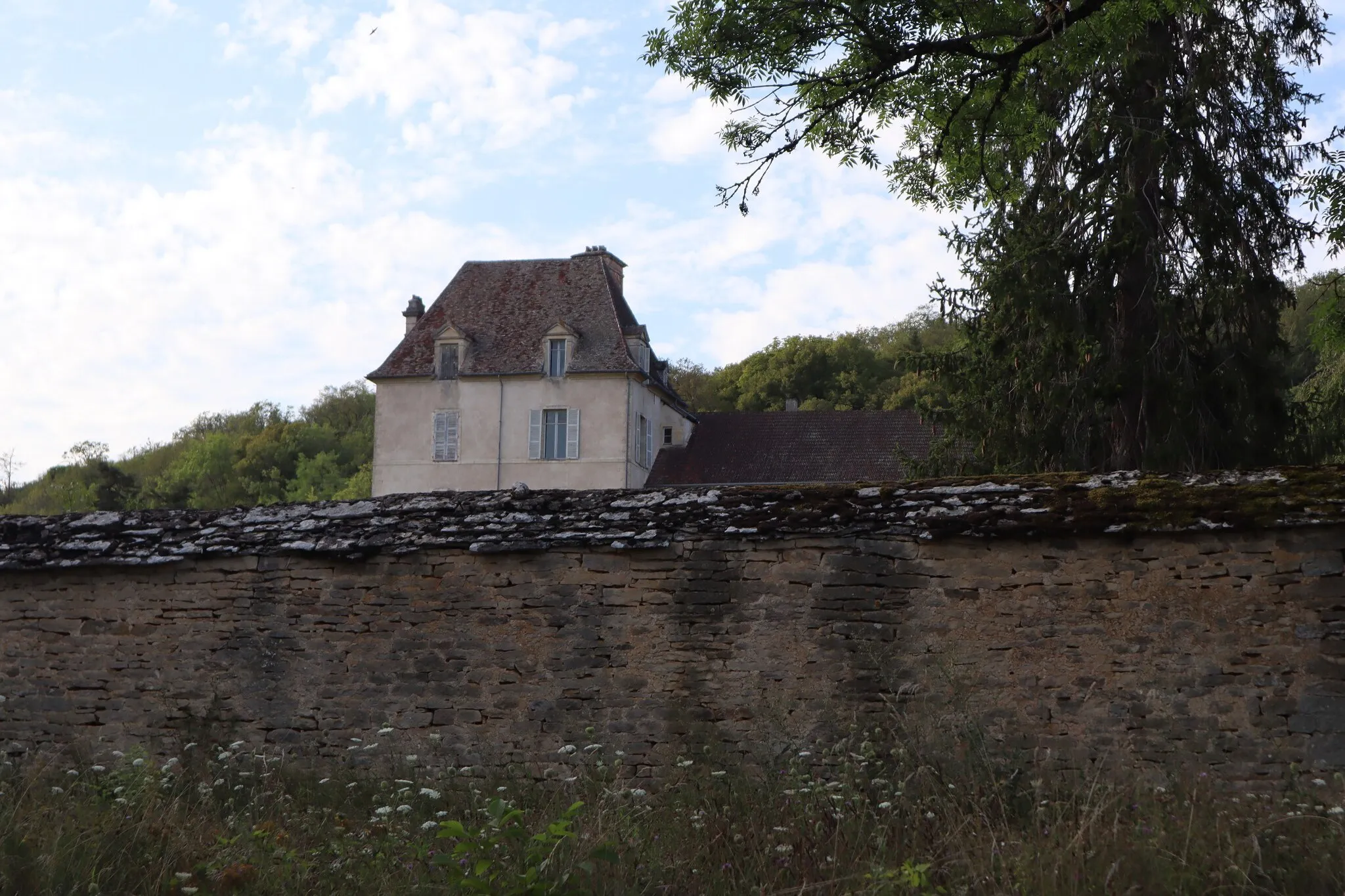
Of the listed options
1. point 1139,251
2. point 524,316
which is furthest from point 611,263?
point 1139,251

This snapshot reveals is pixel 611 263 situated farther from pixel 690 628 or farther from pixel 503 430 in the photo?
pixel 690 628

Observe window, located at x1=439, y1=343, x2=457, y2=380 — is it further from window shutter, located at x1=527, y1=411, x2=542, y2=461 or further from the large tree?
the large tree

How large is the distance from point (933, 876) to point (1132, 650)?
2.59 meters

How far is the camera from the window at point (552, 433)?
37062 millimetres

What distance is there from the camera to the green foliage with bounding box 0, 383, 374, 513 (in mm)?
58188

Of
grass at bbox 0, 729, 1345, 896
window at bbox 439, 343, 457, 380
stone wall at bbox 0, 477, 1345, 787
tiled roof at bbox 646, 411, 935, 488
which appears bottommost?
grass at bbox 0, 729, 1345, 896

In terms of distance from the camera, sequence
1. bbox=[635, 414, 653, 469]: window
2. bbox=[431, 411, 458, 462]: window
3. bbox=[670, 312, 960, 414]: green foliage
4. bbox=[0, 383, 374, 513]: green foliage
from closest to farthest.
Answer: bbox=[635, 414, 653, 469]: window → bbox=[431, 411, 458, 462]: window → bbox=[670, 312, 960, 414]: green foliage → bbox=[0, 383, 374, 513]: green foliage

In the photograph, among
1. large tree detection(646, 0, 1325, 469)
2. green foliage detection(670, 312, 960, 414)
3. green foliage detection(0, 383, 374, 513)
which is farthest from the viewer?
green foliage detection(0, 383, 374, 513)

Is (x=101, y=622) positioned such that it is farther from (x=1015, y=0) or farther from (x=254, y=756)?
(x=1015, y=0)

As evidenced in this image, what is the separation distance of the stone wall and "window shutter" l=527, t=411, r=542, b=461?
92.2 feet

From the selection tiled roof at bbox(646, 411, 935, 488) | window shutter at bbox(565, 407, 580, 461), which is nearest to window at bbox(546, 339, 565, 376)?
window shutter at bbox(565, 407, 580, 461)

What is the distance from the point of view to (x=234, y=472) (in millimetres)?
65000

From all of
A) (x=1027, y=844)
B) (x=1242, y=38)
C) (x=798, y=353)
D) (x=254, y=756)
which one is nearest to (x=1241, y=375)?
(x=1242, y=38)

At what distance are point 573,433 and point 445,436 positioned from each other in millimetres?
4316
